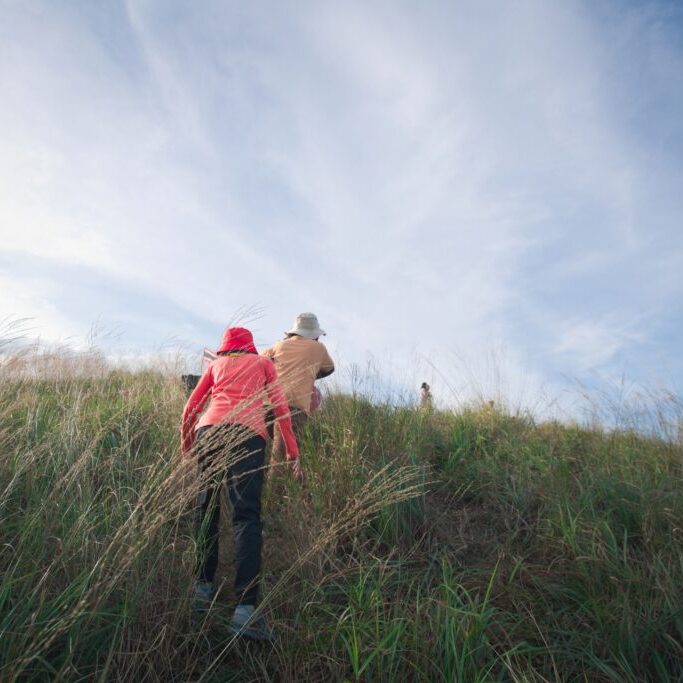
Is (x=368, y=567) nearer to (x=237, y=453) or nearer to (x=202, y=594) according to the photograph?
(x=202, y=594)

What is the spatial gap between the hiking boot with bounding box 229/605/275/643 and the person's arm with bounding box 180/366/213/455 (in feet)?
4.29

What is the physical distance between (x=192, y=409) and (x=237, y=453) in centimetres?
86

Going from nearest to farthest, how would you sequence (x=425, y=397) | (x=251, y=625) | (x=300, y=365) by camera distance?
(x=251, y=625) → (x=300, y=365) → (x=425, y=397)

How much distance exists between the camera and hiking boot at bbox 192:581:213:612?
2785 millimetres

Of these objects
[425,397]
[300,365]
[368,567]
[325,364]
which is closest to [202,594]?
[368,567]

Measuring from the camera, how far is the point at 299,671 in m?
2.42

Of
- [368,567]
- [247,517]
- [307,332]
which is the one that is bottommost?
[368,567]

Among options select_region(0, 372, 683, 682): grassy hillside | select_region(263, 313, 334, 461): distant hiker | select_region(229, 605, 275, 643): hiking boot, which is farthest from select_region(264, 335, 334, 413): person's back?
select_region(229, 605, 275, 643): hiking boot

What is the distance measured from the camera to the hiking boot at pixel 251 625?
2.61 m

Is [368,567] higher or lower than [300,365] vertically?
lower

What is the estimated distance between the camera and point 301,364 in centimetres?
538

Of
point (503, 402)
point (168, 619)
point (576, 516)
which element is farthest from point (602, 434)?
point (168, 619)

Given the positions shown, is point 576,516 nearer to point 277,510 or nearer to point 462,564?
point 462,564

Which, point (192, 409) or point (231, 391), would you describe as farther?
point (192, 409)
